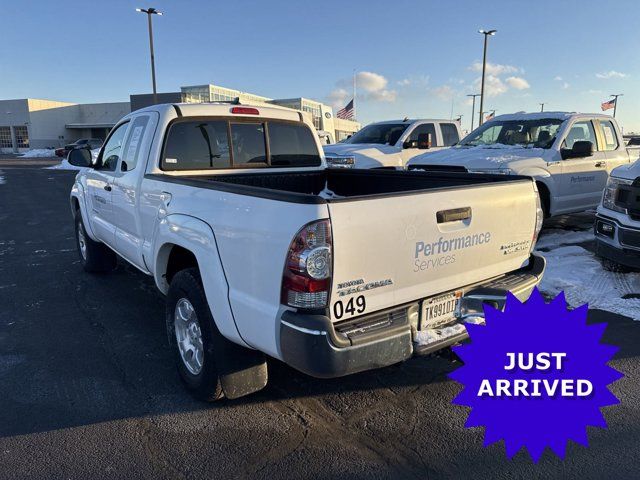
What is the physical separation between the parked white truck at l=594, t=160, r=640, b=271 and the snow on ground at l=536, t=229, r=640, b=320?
0.31m

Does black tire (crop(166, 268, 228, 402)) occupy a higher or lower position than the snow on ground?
higher

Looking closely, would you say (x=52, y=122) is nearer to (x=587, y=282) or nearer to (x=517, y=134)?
(x=517, y=134)

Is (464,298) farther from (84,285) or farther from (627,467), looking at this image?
(84,285)

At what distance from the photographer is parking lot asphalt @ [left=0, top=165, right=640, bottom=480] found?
8.70ft

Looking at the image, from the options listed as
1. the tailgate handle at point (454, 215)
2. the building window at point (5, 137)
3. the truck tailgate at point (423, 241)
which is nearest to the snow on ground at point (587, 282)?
the truck tailgate at point (423, 241)

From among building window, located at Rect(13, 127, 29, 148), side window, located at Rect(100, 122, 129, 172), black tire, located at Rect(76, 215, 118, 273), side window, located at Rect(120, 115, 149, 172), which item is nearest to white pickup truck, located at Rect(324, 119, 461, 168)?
black tire, located at Rect(76, 215, 118, 273)

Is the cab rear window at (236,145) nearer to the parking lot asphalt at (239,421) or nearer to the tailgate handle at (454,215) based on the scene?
the parking lot asphalt at (239,421)

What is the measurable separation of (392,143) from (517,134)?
9.81 ft

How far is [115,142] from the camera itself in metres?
5.31

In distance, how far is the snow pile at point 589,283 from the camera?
4.95 meters

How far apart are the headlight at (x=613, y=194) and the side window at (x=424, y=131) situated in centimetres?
563

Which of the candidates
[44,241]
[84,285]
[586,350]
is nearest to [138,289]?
[84,285]

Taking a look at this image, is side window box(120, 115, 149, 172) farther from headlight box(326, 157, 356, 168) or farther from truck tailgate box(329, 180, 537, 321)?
headlight box(326, 157, 356, 168)

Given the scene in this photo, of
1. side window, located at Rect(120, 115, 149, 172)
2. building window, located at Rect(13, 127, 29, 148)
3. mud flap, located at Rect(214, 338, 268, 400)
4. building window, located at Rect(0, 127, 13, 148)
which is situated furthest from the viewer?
building window, located at Rect(0, 127, 13, 148)
